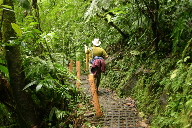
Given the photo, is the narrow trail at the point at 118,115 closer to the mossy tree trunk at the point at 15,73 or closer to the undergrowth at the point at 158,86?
the undergrowth at the point at 158,86

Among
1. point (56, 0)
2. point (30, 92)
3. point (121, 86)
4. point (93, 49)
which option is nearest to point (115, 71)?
point (121, 86)

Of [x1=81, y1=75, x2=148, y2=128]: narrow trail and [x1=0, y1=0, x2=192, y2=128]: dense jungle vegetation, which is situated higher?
[x1=0, y1=0, x2=192, y2=128]: dense jungle vegetation

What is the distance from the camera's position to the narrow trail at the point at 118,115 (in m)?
4.32

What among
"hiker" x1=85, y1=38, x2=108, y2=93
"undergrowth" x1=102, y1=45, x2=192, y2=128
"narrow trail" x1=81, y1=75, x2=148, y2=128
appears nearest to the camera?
"undergrowth" x1=102, y1=45, x2=192, y2=128

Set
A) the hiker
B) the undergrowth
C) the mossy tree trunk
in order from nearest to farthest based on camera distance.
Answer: the mossy tree trunk → the undergrowth → the hiker

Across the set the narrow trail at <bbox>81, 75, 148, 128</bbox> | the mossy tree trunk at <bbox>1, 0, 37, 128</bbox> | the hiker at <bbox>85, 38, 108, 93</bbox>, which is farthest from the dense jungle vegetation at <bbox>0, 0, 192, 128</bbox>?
the hiker at <bbox>85, 38, 108, 93</bbox>

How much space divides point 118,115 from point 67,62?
2336 millimetres

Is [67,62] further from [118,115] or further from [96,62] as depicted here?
[96,62]

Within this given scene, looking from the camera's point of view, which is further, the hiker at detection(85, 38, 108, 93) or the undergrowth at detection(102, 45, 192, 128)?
the hiker at detection(85, 38, 108, 93)

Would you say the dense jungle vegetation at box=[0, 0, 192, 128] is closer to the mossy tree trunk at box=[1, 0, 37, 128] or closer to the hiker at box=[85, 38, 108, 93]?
the mossy tree trunk at box=[1, 0, 37, 128]

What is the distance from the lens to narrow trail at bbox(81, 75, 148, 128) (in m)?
4.32

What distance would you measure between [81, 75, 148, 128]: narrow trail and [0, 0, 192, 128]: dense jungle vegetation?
0.27 meters

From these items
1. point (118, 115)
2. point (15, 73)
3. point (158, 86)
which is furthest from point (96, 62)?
point (15, 73)

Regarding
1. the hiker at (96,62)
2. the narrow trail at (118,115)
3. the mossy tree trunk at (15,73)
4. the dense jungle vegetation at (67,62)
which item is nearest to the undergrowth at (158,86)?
the dense jungle vegetation at (67,62)
